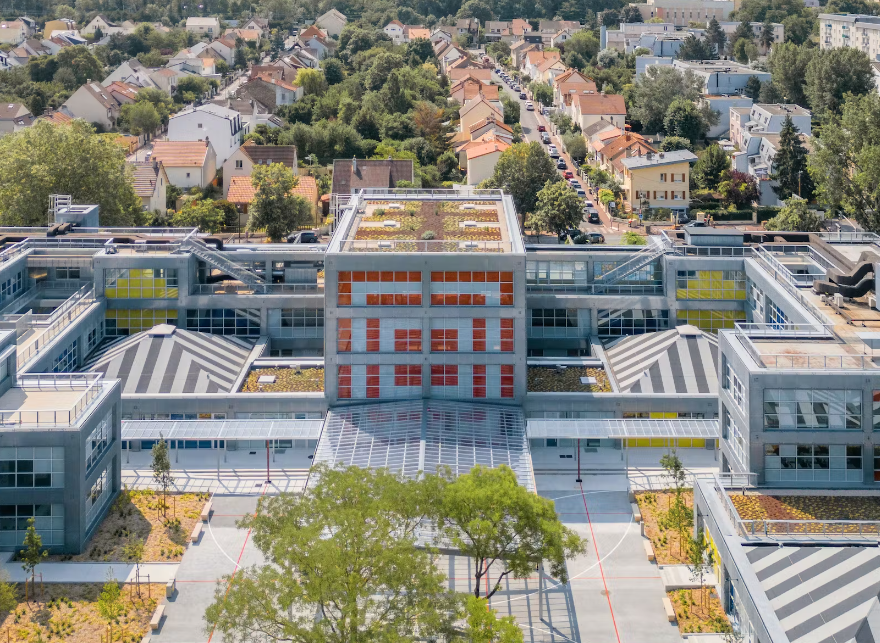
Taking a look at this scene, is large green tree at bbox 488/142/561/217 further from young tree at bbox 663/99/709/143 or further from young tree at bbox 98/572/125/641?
young tree at bbox 98/572/125/641

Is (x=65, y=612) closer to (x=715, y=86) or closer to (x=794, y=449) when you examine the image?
(x=794, y=449)

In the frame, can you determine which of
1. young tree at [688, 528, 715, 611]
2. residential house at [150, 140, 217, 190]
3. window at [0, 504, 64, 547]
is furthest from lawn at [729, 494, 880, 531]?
residential house at [150, 140, 217, 190]

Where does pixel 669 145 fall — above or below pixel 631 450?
above

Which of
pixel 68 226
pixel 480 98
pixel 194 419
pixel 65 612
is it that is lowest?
pixel 65 612

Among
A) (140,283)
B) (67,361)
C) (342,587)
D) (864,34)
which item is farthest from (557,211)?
(864,34)

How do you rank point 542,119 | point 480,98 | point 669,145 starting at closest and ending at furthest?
point 669,145
point 480,98
point 542,119

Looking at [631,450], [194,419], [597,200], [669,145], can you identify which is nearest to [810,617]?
[631,450]

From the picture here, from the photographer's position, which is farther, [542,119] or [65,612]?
[542,119]
